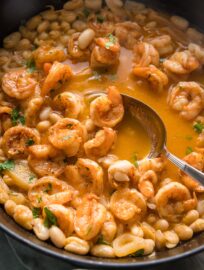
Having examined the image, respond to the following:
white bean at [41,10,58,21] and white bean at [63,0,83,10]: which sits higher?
white bean at [63,0,83,10]

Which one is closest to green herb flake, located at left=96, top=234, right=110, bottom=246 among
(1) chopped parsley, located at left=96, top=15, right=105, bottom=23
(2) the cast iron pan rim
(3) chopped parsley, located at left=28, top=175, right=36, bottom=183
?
(2) the cast iron pan rim

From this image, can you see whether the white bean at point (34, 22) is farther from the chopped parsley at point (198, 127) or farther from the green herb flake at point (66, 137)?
the chopped parsley at point (198, 127)

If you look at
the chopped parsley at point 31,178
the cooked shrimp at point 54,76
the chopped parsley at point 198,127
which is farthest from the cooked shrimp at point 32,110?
the chopped parsley at point 198,127

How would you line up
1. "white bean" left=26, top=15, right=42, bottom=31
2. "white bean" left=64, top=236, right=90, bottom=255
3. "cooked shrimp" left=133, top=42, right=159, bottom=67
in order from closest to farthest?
"white bean" left=64, top=236, right=90, bottom=255
"cooked shrimp" left=133, top=42, right=159, bottom=67
"white bean" left=26, top=15, right=42, bottom=31

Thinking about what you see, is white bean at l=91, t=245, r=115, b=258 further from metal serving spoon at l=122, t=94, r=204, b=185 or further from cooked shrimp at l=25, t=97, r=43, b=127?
cooked shrimp at l=25, t=97, r=43, b=127

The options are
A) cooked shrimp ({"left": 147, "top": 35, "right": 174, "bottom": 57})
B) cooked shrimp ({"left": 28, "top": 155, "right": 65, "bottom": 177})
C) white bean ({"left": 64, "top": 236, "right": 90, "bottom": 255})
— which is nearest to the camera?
white bean ({"left": 64, "top": 236, "right": 90, "bottom": 255})

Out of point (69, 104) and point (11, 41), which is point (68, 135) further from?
point (11, 41)
